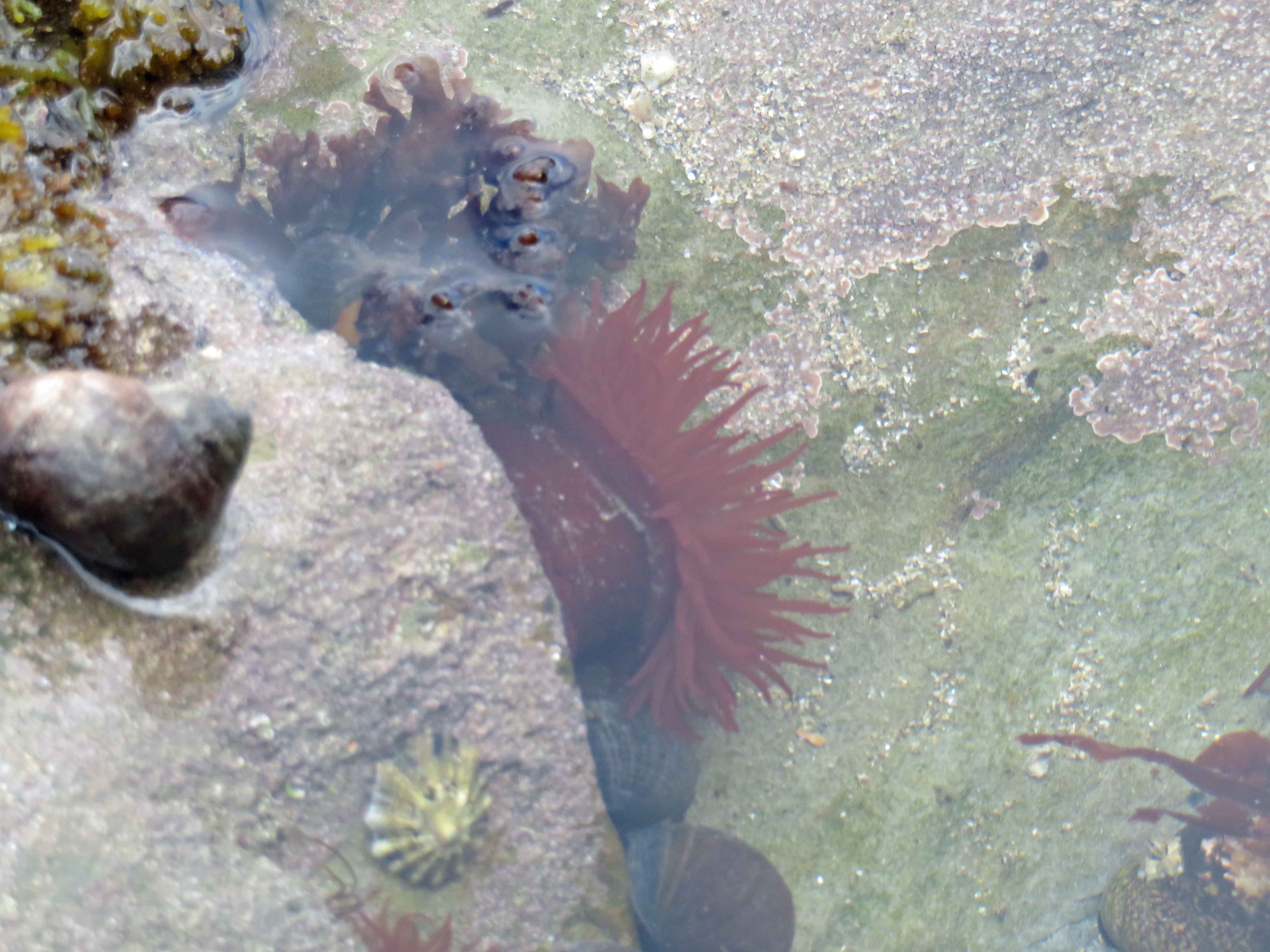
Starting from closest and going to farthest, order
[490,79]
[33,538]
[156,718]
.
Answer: [33,538], [156,718], [490,79]

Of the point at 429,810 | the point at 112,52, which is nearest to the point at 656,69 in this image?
the point at 112,52

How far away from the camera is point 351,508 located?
252cm

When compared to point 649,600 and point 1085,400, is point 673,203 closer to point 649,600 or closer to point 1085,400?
point 649,600

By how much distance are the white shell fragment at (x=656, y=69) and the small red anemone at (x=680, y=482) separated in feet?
3.59

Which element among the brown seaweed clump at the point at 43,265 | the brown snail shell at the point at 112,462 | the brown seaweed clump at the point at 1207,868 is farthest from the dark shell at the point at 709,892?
the brown seaweed clump at the point at 43,265

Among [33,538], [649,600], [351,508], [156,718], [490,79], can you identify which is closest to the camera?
[33,538]

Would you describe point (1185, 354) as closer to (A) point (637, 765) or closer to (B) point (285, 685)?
(A) point (637, 765)

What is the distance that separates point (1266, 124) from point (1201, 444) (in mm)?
1382

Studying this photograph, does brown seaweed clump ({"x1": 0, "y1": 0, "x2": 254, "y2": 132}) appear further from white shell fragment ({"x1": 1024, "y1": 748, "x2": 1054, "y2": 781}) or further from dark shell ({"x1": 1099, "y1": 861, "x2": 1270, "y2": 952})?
dark shell ({"x1": 1099, "y1": 861, "x2": 1270, "y2": 952})

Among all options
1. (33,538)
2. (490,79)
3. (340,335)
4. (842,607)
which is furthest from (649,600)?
(490,79)

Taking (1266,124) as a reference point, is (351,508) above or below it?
below

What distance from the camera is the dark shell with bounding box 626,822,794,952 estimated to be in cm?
329

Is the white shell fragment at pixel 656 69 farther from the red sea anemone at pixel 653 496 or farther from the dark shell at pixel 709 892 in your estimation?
the dark shell at pixel 709 892

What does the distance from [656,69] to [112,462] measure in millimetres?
2754
